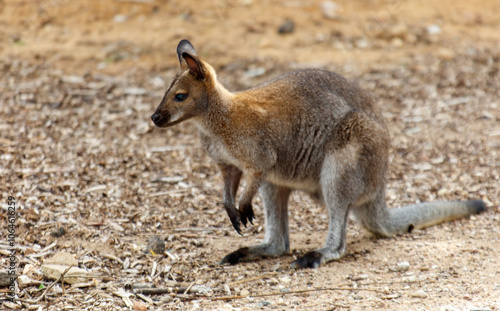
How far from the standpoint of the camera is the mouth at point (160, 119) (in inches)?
176

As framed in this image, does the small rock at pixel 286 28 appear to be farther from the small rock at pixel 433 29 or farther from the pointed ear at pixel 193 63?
the pointed ear at pixel 193 63

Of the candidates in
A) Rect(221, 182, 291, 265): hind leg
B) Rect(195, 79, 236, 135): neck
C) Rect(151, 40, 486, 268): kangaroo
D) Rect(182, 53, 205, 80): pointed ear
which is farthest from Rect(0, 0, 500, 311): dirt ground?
Rect(182, 53, 205, 80): pointed ear

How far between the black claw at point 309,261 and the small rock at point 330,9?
20.4 ft

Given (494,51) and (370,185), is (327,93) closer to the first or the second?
(370,185)

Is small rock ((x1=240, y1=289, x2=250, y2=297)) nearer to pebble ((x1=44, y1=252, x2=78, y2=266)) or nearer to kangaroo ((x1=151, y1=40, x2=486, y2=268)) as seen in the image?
kangaroo ((x1=151, y1=40, x2=486, y2=268))

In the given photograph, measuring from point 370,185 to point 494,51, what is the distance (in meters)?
5.55

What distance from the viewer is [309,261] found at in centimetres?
482

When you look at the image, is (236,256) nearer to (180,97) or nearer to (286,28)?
(180,97)

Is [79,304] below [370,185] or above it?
below

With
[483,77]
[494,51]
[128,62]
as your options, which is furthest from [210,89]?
[494,51]

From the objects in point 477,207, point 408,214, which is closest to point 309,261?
point 408,214

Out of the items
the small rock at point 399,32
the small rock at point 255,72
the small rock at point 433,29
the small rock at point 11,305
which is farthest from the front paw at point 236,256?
the small rock at point 433,29

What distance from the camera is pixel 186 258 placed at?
4.99 metres

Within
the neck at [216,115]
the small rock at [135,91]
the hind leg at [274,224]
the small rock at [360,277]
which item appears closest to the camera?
the small rock at [360,277]
